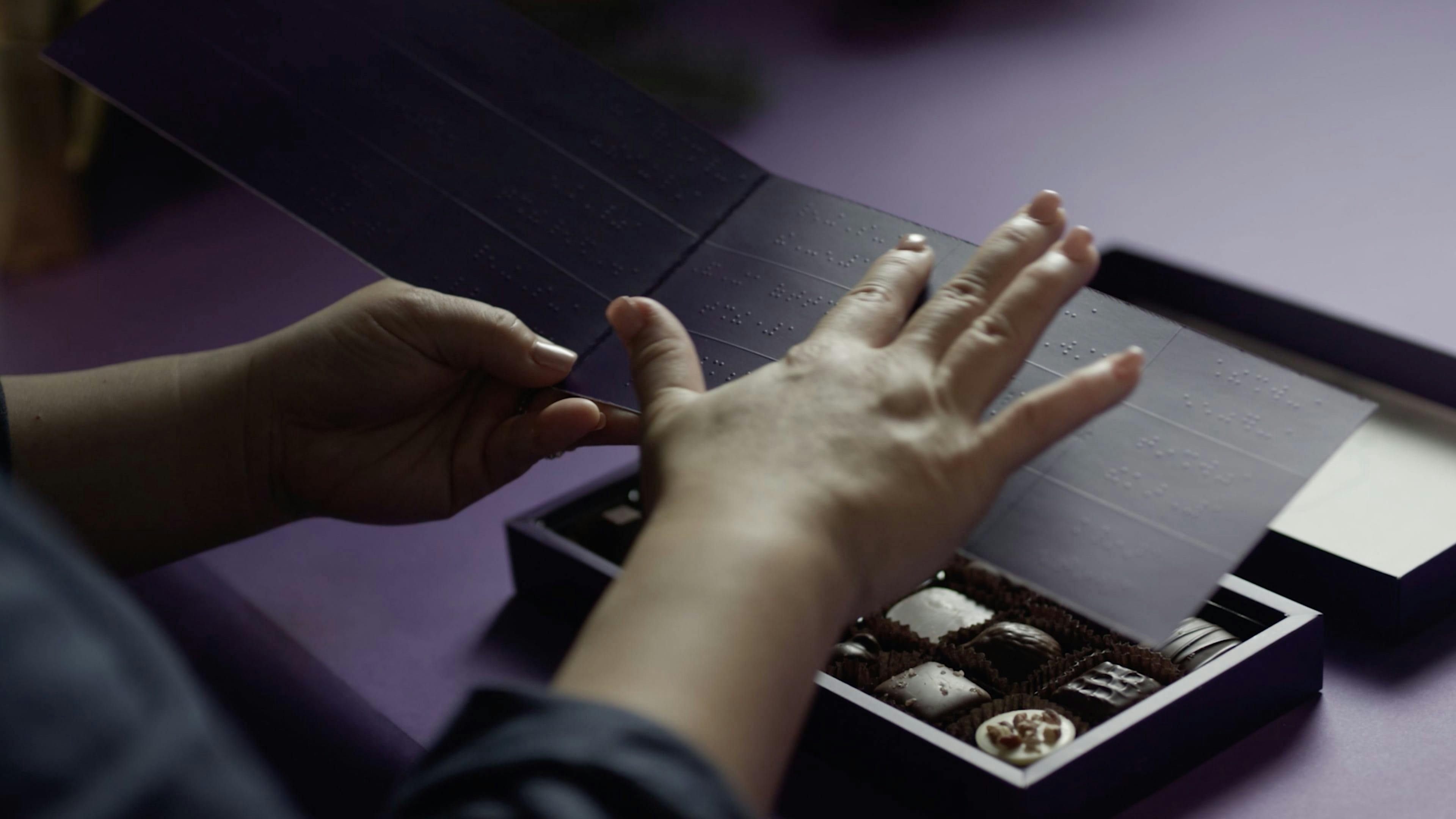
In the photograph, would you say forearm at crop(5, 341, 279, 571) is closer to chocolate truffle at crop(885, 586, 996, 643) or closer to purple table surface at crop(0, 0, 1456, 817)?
purple table surface at crop(0, 0, 1456, 817)

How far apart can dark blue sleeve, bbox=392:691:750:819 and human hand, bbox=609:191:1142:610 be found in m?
0.16

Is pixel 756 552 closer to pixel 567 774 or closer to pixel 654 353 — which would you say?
pixel 567 774

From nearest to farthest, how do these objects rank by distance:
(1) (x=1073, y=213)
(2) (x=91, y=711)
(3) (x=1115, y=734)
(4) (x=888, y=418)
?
1. (2) (x=91, y=711)
2. (4) (x=888, y=418)
3. (3) (x=1115, y=734)
4. (1) (x=1073, y=213)

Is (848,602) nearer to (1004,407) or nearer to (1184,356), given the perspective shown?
(1004,407)

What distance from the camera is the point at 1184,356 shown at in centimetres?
96

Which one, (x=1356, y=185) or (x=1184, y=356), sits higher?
(x=1356, y=185)

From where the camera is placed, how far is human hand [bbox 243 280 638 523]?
1.16 meters

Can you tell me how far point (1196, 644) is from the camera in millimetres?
1004

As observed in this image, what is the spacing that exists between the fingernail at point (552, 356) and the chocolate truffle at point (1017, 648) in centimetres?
41

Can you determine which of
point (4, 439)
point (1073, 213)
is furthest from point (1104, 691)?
→ point (1073, 213)

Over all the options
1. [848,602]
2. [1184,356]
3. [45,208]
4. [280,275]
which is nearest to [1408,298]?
[1184,356]

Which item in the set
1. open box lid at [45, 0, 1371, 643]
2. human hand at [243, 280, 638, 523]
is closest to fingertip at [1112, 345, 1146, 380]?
open box lid at [45, 0, 1371, 643]

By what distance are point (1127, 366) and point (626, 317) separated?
14.5 inches

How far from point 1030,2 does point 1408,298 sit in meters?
1.49
